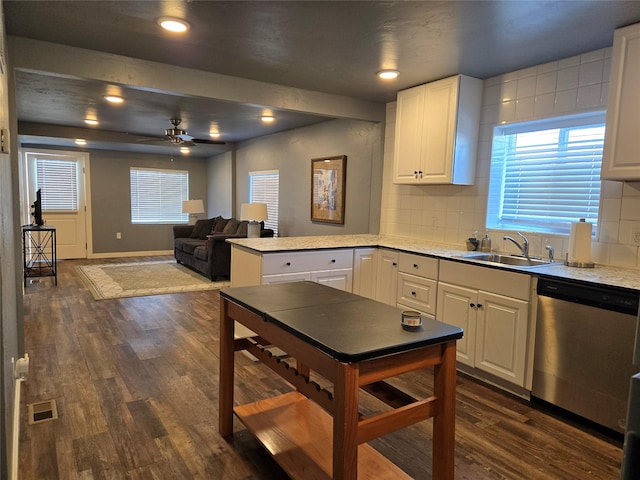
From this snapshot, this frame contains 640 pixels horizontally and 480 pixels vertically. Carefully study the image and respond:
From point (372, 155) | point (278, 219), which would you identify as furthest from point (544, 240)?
point (278, 219)

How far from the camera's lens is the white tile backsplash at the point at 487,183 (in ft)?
8.94

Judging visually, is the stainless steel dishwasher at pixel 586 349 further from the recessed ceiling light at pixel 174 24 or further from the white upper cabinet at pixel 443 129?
the recessed ceiling light at pixel 174 24

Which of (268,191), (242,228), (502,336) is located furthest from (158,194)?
(502,336)

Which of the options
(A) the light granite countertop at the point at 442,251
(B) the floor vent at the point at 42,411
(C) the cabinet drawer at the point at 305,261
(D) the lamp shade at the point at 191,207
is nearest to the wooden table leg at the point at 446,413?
(A) the light granite countertop at the point at 442,251

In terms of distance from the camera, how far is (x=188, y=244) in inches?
277

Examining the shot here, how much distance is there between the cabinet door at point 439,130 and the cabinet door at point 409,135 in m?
0.06

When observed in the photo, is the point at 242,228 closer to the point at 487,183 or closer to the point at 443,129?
the point at 443,129

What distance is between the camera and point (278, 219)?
22.1ft

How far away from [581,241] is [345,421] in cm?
220

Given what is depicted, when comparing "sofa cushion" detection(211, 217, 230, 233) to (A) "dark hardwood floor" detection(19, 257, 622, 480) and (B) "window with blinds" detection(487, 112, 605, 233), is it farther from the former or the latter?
(B) "window with blinds" detection(487, 112, 605, 233)

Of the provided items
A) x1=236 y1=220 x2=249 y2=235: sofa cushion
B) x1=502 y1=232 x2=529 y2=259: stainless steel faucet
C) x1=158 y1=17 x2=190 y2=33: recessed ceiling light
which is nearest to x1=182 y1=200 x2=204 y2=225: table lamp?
x1=236 y1=220 x2=249 y2=235: sofa cushion

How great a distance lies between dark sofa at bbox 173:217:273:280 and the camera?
6137 mm

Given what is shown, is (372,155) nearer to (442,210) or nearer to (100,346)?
(442,210)

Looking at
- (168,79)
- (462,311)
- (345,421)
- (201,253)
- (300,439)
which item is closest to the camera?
(345,421)
